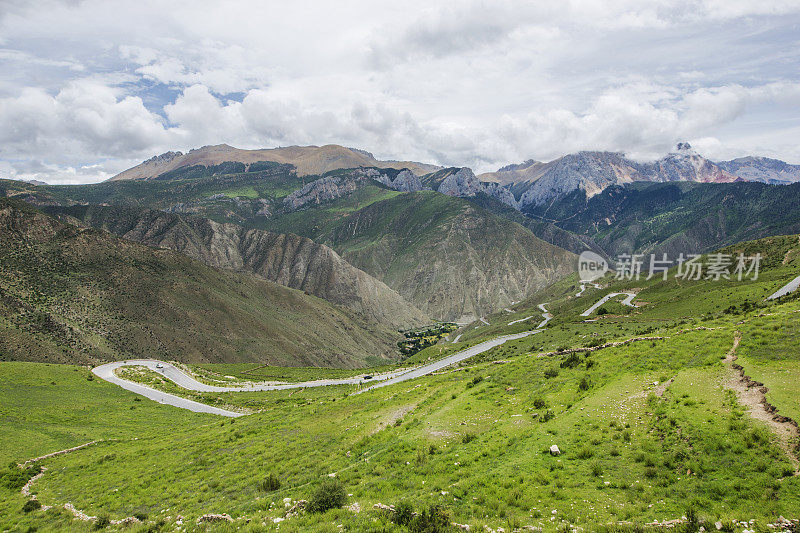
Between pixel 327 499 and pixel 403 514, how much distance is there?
3.57 metres

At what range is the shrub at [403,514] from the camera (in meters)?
12.6

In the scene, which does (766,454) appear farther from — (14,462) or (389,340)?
(389,340)

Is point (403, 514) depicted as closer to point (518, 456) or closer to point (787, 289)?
point (518, 456)

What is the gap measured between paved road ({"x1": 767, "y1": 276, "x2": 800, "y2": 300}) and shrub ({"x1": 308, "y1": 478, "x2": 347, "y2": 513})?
231 ft

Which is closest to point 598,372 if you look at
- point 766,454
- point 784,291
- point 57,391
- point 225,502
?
point 766,454

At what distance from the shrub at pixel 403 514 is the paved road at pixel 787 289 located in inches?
2731

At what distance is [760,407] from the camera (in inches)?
649

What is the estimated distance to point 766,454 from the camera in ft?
43.2

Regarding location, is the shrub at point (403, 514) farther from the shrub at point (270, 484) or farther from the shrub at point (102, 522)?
the shrub at point (102, 522)

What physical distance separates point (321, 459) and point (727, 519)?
1813 centimetres

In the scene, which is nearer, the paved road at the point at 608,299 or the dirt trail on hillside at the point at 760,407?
the dirt trail on hillside at the point at 760,407

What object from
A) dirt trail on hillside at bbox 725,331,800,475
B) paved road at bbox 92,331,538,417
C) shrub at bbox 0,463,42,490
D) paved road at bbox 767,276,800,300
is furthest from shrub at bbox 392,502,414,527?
paved road at bbox 767,276,800,300

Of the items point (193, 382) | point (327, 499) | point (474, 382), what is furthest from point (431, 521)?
point (193, 382)

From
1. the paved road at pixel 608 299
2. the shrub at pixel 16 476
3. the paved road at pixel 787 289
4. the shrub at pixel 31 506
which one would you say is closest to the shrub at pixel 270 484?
the shrub at pixel 31 506
